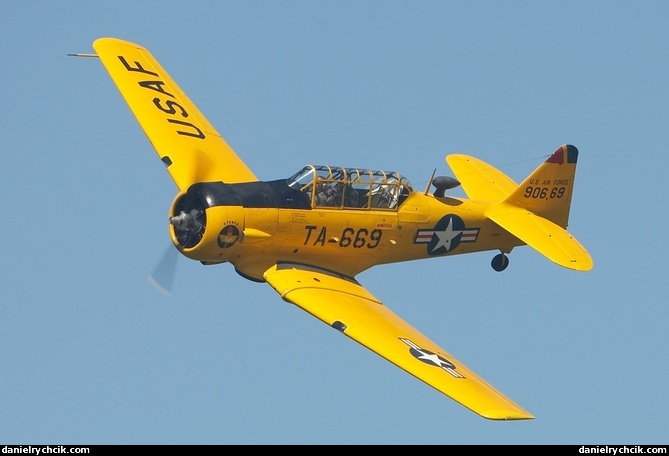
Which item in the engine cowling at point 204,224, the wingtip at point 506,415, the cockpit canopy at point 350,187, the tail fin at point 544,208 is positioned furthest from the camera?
the tail fin at point 544,208

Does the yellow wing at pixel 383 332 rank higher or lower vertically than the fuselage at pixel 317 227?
lower

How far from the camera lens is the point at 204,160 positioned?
27203 millimetres

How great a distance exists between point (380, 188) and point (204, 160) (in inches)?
131

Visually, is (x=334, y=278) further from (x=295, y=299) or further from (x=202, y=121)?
(x=202, y=121)

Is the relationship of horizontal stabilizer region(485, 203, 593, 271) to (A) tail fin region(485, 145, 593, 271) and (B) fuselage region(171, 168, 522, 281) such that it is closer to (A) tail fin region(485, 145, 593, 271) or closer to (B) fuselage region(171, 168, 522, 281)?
(A) tail fin region(485, 145, 593, 271)

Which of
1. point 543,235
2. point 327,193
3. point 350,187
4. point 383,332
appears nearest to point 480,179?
point 543,235

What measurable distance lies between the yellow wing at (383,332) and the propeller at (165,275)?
1.65 m

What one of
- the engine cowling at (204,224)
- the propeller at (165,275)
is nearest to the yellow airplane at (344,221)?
the engine cowling at (204,224)

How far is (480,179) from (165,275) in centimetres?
757

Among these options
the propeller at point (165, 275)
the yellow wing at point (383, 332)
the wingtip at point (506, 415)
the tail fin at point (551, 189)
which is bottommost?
the wingtip at point (506, 415)

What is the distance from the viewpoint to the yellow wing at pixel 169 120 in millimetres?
27406

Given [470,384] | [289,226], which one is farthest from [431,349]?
[289,226]

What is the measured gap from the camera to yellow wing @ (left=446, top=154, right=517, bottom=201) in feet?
97.1

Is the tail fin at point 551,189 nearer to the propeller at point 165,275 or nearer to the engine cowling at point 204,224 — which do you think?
the engine cowling at point 204,224
